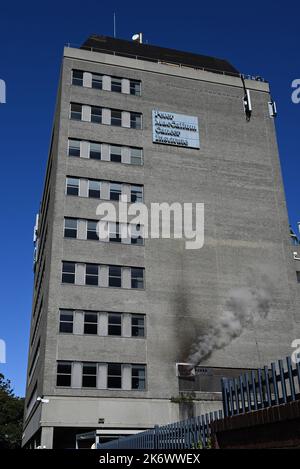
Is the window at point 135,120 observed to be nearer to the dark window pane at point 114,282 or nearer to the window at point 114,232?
the window at point 114,232

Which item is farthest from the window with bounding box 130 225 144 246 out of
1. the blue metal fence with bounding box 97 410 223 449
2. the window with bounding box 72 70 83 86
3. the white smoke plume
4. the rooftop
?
the blue metal fence with bounding box 97 410 223 449

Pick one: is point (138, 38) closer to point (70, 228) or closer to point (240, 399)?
point (70, 228)

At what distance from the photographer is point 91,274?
43.3 metres

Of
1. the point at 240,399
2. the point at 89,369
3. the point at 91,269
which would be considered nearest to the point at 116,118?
the point at 91,269

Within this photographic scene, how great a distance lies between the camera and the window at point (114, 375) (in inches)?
1588

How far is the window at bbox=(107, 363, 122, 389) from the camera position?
40.3 m

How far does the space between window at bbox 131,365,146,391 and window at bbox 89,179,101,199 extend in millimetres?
15345

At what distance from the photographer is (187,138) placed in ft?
169

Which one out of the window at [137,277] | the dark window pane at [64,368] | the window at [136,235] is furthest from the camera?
the window at [136,235]

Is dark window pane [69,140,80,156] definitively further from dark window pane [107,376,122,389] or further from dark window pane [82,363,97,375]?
dark window pane [107,376,122,389]

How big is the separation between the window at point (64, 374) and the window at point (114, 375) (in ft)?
10.1

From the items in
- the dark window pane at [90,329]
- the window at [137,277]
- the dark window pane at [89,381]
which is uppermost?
the window at [137,277]

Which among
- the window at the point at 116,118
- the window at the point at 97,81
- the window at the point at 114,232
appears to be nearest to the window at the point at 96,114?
the window at the point at 116,118
